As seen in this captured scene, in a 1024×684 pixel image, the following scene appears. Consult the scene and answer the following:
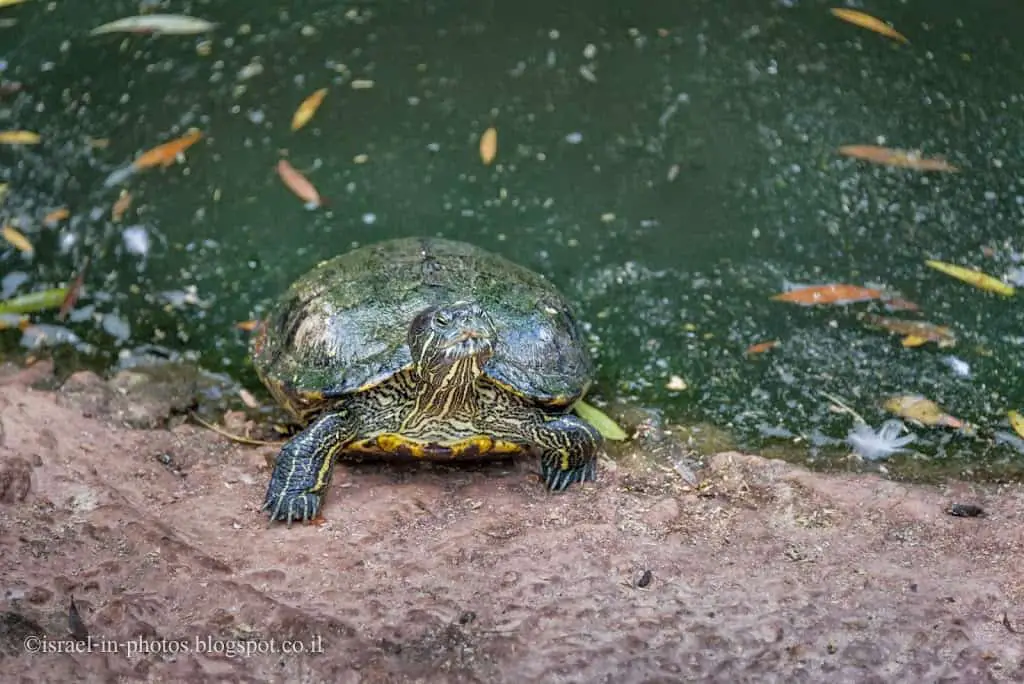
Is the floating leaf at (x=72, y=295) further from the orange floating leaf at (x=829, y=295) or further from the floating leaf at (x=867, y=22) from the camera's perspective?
the floating leaf at (x=867, y=22)

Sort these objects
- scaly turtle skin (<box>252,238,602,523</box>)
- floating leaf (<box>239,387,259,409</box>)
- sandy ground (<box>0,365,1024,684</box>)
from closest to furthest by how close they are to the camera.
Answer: sandy ground (<box>0,365,1024,684</box>) < scaly turtle skin (<box>252,238,602,523</box>) < floating leaf (<box>239,387,259,409</box>)

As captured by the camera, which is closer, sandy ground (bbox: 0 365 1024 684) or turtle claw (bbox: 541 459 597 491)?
sandy ground (bbox: 0 365 1024 684)

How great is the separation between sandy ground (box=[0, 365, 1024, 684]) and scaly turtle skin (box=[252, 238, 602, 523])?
0.14m

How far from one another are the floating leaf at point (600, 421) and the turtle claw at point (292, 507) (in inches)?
42.6

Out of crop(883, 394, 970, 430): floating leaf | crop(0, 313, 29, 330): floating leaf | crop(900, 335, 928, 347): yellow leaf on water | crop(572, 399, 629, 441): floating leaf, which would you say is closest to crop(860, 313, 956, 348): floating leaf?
crop(900, 335, 928, 347): yellow leaf on water

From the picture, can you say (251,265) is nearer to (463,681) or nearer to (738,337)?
(738,337)

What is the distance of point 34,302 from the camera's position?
4.63 metres

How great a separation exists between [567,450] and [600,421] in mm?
468

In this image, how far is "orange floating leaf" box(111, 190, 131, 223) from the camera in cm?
511

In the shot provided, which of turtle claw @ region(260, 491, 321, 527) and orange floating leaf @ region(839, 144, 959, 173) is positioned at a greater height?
orange floating leaf @ region(839, 144, 959, 173)

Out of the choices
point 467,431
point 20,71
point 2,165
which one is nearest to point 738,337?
point 467,431

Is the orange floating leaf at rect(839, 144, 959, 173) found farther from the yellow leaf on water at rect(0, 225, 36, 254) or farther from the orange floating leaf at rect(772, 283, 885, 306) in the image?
the yellow leaf on water at rect(0, 225, 36, 254)

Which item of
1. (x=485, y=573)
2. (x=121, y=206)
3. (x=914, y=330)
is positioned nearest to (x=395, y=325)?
(x=485, y=573)

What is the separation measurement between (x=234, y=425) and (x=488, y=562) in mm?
1420
